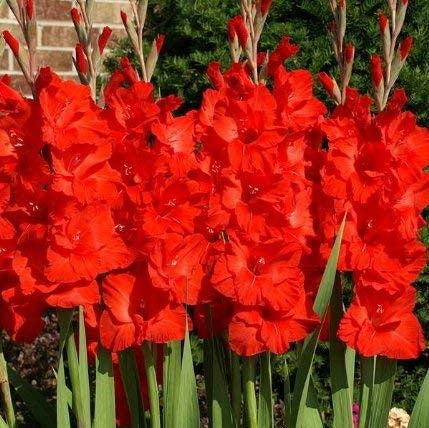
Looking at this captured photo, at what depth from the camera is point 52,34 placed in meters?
3.81

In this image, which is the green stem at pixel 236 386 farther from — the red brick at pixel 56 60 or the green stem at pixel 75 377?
the red brick at pixel 56 60

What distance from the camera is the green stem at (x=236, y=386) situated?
191 centimetres

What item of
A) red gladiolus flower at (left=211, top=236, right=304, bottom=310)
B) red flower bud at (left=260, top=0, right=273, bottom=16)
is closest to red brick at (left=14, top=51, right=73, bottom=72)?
red flower bud at (left=260, top=0, right=273, bottom=16)

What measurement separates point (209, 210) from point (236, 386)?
0.47 metres

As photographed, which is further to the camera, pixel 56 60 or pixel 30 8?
pixel 56 60

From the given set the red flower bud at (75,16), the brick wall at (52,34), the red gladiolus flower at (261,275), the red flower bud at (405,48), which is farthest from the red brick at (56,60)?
the red gladiolus flower at (261,275)

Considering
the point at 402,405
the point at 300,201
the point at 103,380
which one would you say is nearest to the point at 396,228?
the point at 300,201

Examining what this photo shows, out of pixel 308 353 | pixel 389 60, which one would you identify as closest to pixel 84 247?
pixel 308 353

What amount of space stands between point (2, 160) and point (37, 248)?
0.19m

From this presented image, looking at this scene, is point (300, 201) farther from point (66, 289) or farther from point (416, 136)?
point (66, 289)

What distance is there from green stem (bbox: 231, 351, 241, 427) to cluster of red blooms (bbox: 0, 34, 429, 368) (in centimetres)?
12

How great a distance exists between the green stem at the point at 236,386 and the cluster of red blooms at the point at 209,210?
4.8 inches

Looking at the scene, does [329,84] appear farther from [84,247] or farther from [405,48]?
[84,247]

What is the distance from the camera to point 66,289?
67.0 inches
